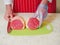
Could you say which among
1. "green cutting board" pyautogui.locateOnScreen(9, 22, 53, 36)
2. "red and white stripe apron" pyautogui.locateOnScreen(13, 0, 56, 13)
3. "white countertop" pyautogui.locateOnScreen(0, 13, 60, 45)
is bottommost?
"white countertop" pyautogui.locateOnScreen(0, 13, 60, 45)

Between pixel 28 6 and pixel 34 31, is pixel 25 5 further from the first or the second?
pixel 34 31

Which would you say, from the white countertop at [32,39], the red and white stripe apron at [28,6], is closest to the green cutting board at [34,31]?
the white countertop at [32,39]

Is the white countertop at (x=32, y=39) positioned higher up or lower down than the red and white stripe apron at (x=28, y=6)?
lower down

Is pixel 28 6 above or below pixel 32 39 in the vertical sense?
above

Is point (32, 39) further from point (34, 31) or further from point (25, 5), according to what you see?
point (25, 5)

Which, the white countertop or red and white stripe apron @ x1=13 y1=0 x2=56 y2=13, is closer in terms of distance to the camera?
the white countertop

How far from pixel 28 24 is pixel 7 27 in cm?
9

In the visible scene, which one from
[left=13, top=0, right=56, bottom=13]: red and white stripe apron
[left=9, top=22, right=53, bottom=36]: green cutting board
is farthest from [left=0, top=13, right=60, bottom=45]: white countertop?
[left=13, top=0, right=56, bottom=13]: red and white stripe apron

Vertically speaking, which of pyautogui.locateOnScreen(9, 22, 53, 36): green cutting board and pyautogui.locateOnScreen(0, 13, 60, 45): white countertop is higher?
pyautogui.locateOnScreen(9, 22, 53, 36): green cutting board

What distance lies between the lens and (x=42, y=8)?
2.54 ft

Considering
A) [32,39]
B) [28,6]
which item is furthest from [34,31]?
[28,6]

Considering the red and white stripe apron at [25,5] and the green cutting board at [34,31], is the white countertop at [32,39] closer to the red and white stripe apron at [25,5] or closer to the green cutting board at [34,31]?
the green cutting board at [34,31]

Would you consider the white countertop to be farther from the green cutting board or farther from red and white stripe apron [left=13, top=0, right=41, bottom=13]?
red and white stripe apron [left=13, top=0, right=41, bottom=13]

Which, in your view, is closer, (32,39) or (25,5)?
(32,39)
